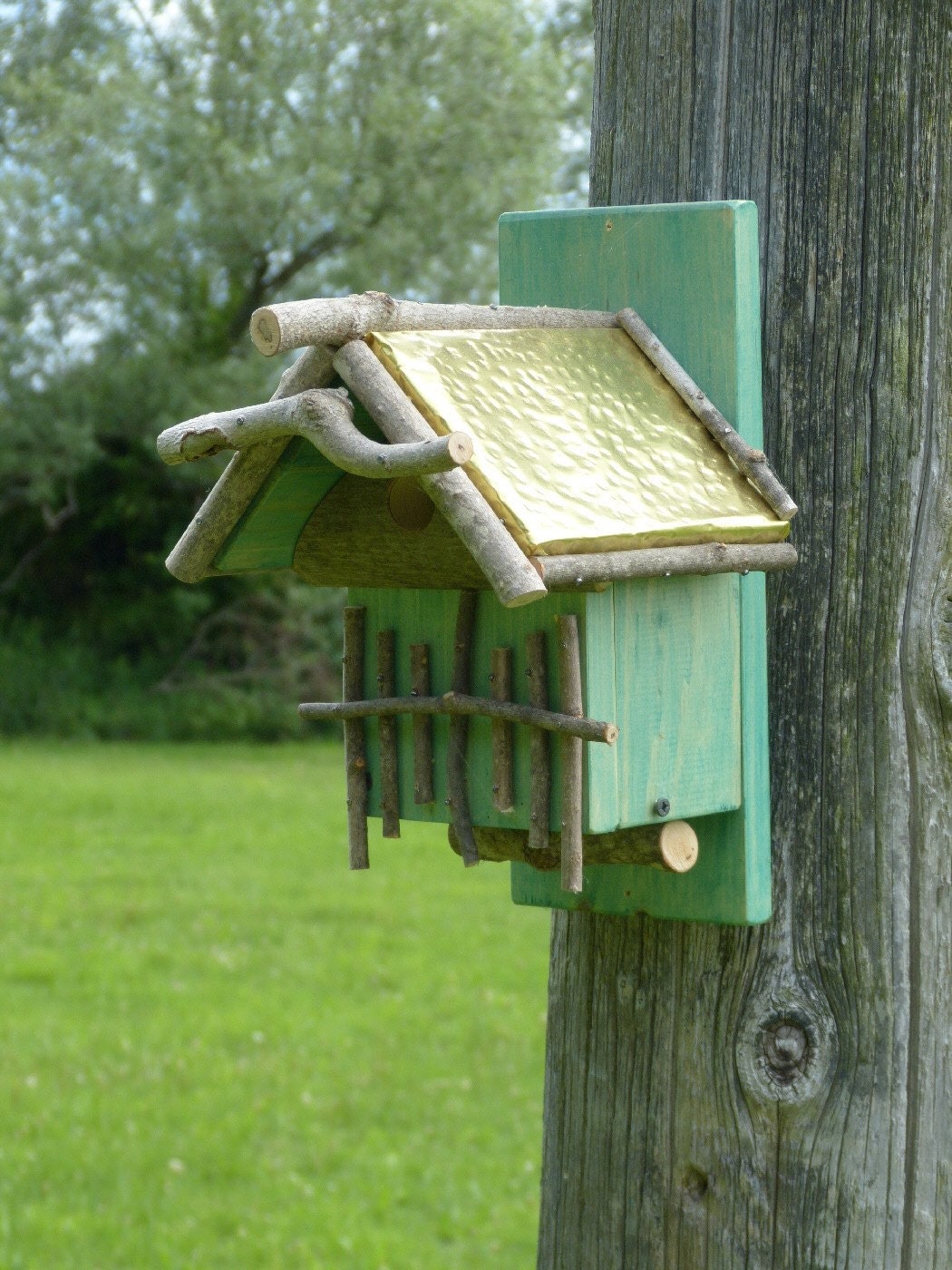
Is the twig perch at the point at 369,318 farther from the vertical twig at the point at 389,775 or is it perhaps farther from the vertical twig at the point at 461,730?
the vertical twig at the point at 389,775

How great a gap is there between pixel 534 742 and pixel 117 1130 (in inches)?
172

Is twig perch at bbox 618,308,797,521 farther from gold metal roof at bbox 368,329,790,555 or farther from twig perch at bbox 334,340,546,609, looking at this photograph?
twig perch at bbox 334,340,546,609

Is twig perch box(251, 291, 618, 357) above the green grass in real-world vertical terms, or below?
above

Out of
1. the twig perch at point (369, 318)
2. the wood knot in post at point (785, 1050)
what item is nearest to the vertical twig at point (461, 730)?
the twig perch at point (369, 318)

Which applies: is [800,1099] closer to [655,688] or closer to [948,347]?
[655,688]

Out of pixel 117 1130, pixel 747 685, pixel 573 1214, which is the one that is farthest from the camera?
pixel 117 1130

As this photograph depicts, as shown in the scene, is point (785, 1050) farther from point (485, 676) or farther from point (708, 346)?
point (708, 346)

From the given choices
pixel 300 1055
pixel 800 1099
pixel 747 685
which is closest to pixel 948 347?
pixel 747 685

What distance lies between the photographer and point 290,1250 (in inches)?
188

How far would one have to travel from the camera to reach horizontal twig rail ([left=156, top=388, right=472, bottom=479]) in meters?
1.56

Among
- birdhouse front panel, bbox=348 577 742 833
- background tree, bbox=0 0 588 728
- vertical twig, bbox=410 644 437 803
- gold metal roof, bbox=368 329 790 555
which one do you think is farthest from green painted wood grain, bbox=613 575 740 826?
background tree, bbox=0 0 588 728

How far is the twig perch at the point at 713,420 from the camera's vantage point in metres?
1.91

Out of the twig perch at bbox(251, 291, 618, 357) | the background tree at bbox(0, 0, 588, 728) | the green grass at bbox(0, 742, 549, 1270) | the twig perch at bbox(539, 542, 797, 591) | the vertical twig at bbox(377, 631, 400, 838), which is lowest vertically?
the green grass at bbox(0, 742, 549, 1270)

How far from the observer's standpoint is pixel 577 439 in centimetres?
184
